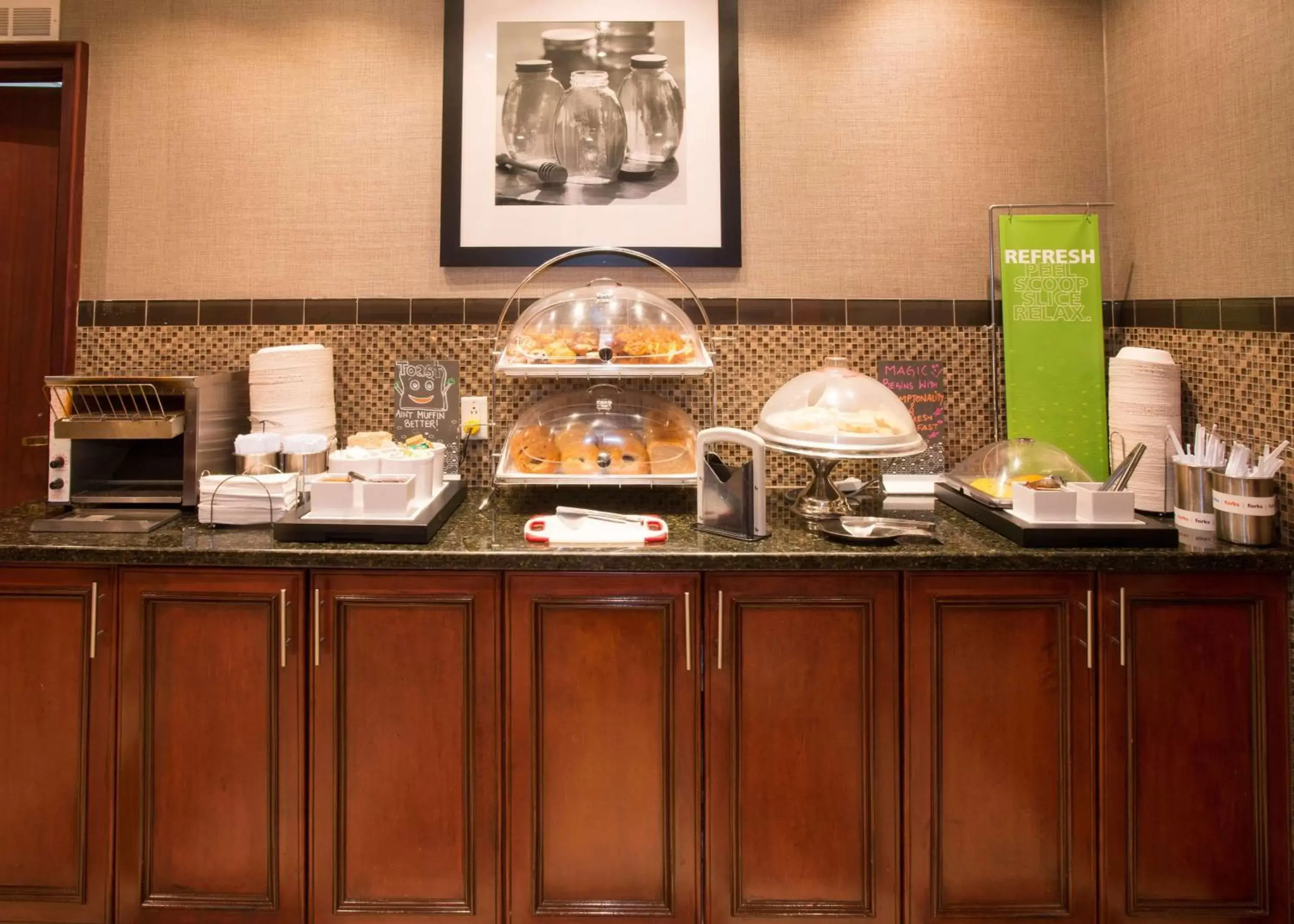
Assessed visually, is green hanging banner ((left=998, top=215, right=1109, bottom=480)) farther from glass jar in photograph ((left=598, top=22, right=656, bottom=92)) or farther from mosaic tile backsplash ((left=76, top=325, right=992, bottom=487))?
glass jar in photograph ((left=598, top=22, right=656, bottom=92))

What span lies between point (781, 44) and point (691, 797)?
8.00ft

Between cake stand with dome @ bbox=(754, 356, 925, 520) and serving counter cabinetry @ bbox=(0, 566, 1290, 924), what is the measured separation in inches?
16.2

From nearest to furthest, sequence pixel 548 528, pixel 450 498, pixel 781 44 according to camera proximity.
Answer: pixel 548 528 → pixel 450 498 → pixel 781 44

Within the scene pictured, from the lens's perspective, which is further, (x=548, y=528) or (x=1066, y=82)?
(x=1066, y=82)

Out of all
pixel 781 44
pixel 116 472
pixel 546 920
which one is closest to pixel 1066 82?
pixel 781 44

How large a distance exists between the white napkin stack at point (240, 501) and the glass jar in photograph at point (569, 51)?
1655mm

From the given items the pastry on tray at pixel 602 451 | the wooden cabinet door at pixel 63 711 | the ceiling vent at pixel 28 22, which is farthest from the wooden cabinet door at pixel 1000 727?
the ceiling vent at pixel 28 22

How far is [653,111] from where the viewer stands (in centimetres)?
289

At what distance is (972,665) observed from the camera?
6.81 feet

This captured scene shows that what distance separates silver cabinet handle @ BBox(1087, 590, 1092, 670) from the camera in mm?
2057

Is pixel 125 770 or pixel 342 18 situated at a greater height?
pixel 342 18

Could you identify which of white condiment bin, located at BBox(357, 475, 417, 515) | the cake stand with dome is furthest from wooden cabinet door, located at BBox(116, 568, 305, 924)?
the cake stand with dome

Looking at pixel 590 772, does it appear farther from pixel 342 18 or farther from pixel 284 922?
pixel 342 18

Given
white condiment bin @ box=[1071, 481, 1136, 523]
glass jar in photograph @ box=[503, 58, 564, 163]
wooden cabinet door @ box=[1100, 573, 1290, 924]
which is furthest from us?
glass jar in photograph @ box=[503, 58, 564, 163]
